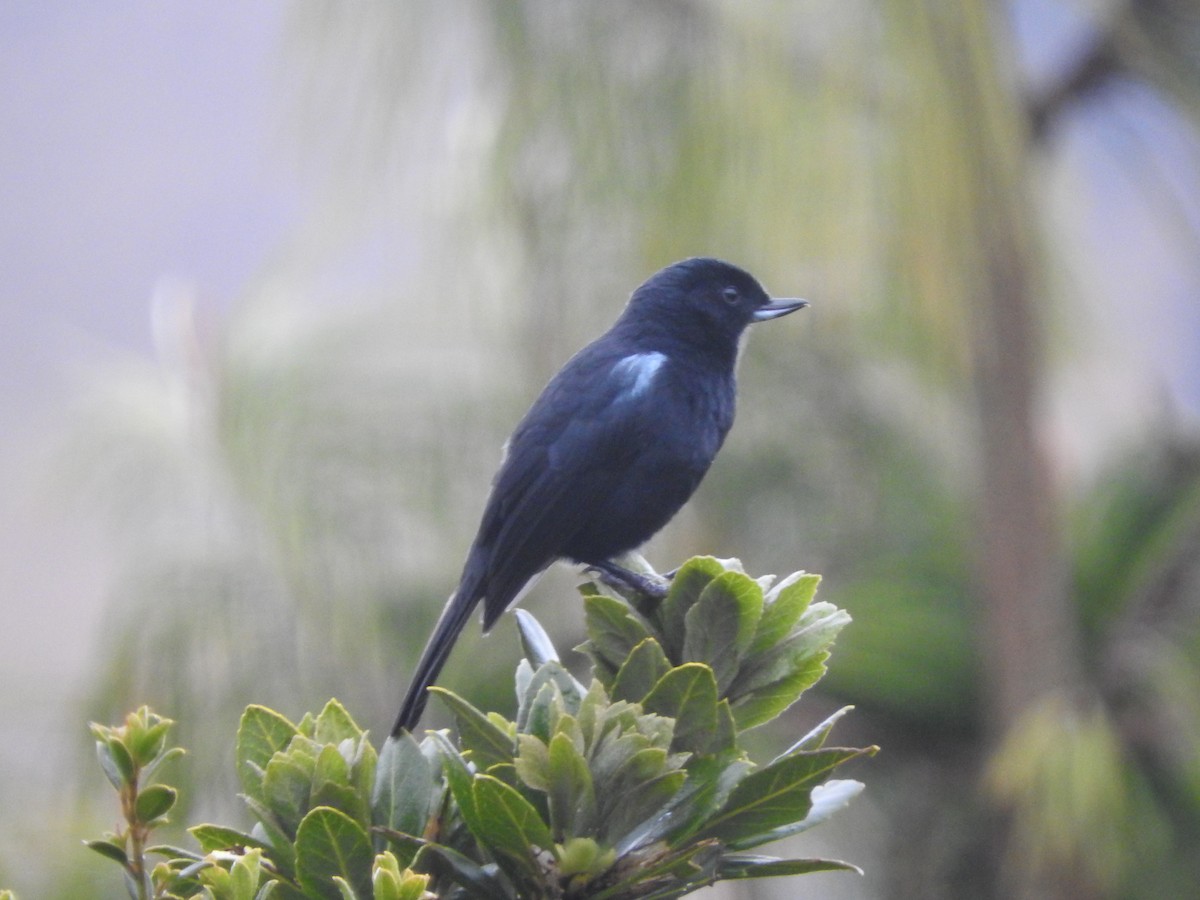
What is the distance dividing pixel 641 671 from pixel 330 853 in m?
0.25

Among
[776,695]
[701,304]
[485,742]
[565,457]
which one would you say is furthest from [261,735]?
[701,304]

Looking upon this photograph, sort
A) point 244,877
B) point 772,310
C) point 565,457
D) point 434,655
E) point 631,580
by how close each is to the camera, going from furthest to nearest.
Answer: point 772,310
point 565,457
point 631,580
point 434,655
point 244,877

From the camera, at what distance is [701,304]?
2105 millimetres

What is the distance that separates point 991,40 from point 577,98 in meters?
1.09

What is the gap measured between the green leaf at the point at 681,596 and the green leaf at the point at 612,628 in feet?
0.10

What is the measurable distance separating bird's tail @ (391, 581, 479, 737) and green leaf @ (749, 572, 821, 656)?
0.84ft

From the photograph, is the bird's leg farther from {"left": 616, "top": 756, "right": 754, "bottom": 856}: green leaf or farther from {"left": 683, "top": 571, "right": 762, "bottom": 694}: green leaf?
{"left": 616, "top": 756, "right": 754, "bottom": 856}: green leaf

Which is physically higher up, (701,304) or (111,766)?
(701,304)

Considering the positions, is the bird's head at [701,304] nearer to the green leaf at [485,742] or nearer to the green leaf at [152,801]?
the green leaf at [485,742]

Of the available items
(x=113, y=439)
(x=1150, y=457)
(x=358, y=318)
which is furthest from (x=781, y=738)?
(x=113, y=439)

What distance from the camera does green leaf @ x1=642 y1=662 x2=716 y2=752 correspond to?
0.99 metres

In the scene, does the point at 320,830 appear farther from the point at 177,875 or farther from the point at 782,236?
the point at 782,236

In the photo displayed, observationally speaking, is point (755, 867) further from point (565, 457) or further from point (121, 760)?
point (565, 457)

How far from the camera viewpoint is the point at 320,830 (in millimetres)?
924
